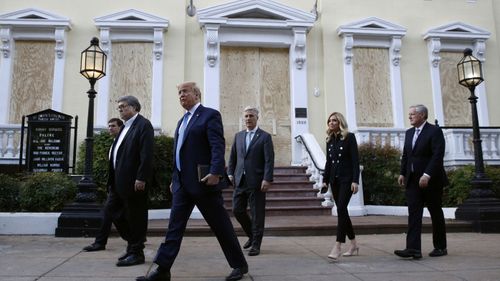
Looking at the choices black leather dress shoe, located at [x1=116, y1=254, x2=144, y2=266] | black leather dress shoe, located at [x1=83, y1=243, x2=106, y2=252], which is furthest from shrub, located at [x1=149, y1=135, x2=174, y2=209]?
black leather dress shoe, located at [x1=116, y1=254, x2=144, y2=266]

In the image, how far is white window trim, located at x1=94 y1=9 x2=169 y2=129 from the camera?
12.8 metres

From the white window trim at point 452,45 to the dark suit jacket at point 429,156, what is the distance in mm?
8401

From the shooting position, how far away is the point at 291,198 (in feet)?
34.4

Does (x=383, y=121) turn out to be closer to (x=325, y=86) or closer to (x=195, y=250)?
(x=325, y=86)

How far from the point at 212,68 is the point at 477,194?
7945 millimetres

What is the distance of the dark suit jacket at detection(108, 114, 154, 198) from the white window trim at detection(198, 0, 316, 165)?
771 centimetres

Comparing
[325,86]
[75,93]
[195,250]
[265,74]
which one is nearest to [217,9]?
[265,74]

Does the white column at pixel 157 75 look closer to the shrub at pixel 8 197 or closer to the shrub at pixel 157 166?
the shrub at pixel 157 166

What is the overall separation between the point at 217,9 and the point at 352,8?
4377 millimetres

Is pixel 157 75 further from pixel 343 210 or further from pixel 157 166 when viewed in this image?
pixel 343 210

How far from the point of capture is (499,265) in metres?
5.14

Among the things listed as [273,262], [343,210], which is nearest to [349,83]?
[343,210]

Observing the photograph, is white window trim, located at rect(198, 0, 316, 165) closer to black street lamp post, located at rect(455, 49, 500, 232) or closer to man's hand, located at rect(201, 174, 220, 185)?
black street lamp post, located at rect(455, 49, 500, 232)

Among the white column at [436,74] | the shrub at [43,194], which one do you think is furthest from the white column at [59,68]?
the white column at [436,74]
